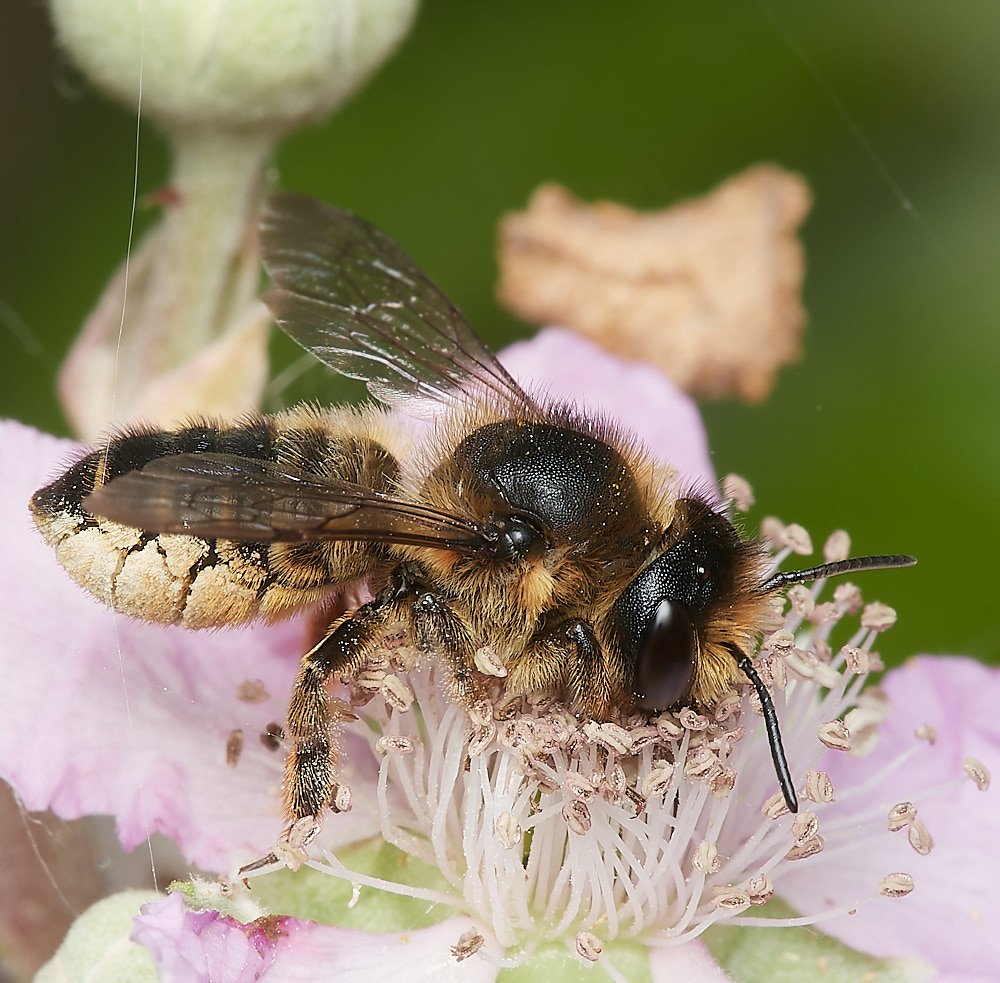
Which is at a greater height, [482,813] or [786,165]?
[786,165]

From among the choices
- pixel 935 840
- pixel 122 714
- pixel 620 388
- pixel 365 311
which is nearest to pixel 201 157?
pixel 365 311

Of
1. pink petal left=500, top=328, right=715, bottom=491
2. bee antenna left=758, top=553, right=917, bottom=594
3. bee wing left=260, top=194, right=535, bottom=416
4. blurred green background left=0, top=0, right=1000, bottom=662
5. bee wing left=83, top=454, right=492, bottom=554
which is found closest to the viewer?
bee wing left=83, top=454, right=492, bottom=554

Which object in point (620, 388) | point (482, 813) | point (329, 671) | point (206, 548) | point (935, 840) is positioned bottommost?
point (935, 840)

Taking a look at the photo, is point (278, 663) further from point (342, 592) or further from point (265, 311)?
point (265, 311)

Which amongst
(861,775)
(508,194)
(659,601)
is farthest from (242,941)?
(508,194)

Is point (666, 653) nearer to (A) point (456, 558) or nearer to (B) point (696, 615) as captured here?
(B) point (696, 615)

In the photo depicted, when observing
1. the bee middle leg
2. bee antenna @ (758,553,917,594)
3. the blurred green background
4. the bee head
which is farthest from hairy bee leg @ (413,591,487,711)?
the blurred green background

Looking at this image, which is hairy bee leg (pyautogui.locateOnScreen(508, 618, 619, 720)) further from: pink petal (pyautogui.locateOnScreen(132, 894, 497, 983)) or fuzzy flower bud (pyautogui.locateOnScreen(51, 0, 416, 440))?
fuzzy flower bud (pyautogui.locateOnScreen(51, 0, 416, 440))

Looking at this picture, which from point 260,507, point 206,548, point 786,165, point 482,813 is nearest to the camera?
point 260,507

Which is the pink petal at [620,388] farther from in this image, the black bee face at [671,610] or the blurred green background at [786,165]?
the black bee face at [671,610]
